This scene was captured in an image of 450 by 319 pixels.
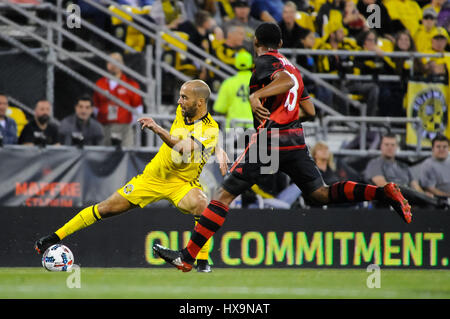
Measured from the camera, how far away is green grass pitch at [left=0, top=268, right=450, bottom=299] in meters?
8.41

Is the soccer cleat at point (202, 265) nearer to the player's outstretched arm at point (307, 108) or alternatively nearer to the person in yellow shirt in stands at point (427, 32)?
the player's outstretched arm at point (307, 108)

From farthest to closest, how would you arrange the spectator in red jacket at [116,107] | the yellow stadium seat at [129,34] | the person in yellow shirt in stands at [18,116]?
1. the yellow stadium seat at [129,34]
2. the spectator in red jacket at [116,107]
3. the person in yellow shirt in stands at [18,116]

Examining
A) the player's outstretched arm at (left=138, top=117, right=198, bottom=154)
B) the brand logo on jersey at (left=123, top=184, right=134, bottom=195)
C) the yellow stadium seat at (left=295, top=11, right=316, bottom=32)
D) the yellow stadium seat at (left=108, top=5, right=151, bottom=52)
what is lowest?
the brand logo on jersey at (left=123, top=184, right=134, bottom=195)

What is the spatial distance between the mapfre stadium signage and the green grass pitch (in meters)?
0.27

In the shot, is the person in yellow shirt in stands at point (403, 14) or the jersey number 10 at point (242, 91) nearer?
the jersey number 10 at point (242, 91)

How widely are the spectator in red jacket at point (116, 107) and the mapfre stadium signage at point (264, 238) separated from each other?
1.83 meters

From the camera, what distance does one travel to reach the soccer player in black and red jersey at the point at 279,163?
8.26m

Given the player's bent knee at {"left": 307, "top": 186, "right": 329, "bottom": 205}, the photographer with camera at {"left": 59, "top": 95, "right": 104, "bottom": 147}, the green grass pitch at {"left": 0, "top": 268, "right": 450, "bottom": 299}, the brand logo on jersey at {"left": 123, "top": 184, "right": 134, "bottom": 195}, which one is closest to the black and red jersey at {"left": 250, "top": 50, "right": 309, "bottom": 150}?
the player's bent knee at {"left": 307, "top": 186, "right": 329, "bottom": 205}

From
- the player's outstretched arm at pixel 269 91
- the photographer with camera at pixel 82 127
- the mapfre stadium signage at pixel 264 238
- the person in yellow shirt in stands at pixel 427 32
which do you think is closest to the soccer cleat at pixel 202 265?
the mapfre stadium signage at pixel 264 238

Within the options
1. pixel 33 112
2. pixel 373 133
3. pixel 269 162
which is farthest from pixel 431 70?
pixel 269 162

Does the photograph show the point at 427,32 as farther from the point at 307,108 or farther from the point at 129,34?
the point at 307,108

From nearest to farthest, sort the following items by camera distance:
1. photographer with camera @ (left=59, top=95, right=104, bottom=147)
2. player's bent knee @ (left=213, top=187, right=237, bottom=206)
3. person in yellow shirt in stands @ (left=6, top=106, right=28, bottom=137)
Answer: player's bent knee @ (left=213, top=187, right=237, bottom=206)
photographer with camera @ (left=59, top=95, right=104, bottom=147)
person in yellow shirt in stands @ (left=6, top=106, right=28, bottom=137)

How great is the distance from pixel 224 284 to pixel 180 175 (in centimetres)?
120

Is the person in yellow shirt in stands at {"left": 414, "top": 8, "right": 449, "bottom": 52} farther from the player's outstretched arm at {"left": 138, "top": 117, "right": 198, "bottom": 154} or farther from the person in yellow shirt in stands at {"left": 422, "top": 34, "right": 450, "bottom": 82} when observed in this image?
the player's outstretched arm at {"left": 138, "top": 117, "right": 198, "bottom": 154}
